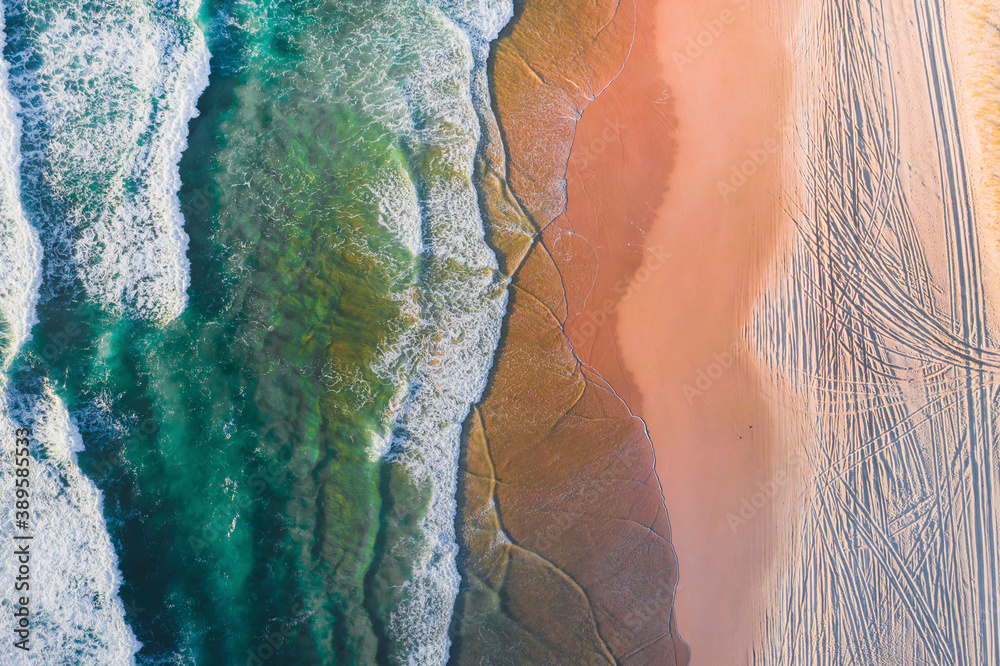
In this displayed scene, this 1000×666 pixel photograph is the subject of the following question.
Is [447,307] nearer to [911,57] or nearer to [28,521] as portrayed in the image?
[28,521]

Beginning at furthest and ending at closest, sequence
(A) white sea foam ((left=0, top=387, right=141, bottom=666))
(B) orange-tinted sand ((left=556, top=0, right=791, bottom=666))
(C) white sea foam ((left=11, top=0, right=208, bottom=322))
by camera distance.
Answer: (B) orange-tinted sand ((left=556, top=0, right=791, bottom=666)) < (C) white sea foam ((left=11, top=0, right=208, bottom=322)) < (A) white sea foam ((left=0, top=387, right=141, bottom=666))

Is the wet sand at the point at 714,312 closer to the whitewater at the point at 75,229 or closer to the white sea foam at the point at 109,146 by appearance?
the white sea foam at the point at 109,146

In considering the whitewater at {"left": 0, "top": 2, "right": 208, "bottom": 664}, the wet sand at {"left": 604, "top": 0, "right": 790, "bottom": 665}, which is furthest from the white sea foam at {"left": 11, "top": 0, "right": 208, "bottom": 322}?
the wet sand at {"left": 604, "top": 0, "right": 790, "bottom": 665}

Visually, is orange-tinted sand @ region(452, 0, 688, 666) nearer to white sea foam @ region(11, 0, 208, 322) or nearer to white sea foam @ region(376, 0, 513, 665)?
white sea foam @ region(376, 0, 513, 665)

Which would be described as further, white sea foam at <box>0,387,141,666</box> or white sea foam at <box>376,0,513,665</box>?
white sea foam at <box>376,0,513,665</box>

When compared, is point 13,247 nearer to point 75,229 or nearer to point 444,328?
point 75,229

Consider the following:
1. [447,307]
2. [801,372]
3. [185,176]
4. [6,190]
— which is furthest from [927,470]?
[6,190]
